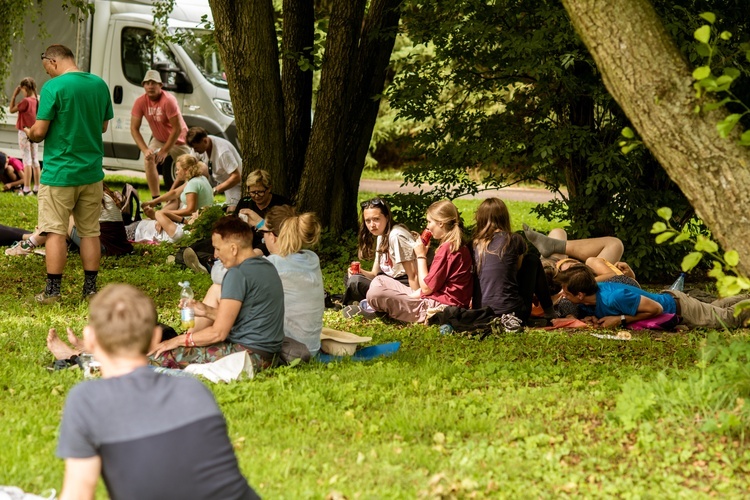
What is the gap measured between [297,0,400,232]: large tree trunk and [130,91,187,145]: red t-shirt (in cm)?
371

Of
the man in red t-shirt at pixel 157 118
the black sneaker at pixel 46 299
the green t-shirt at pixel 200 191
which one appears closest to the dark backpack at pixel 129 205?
the green t-shirt at pixel 200 191

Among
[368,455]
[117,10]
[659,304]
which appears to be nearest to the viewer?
[368,455]

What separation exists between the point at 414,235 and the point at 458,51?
3.12m

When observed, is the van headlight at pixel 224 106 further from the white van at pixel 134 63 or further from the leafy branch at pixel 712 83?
the leafy branch at pixel 712 83

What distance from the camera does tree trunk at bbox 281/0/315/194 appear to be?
11.5m

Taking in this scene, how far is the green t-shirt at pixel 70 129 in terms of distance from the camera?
8.66 m

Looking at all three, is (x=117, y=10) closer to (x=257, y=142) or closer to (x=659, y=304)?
(x=257, y=142)

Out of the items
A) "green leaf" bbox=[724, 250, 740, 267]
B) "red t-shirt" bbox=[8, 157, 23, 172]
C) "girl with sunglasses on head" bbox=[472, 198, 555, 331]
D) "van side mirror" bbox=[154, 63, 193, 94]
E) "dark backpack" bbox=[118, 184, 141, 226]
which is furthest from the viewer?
"red t-shirt" bbox=[8, 157, 23, 172]

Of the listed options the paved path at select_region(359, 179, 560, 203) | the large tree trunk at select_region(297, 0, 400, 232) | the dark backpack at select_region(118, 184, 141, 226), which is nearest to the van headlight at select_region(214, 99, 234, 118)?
the dark backpack at select_region(118, 184, 141, 226)

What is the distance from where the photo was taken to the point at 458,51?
11453 millimetres

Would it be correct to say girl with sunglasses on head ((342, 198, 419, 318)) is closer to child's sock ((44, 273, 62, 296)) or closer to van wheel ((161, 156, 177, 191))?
child's sock ((44, 273, 62, 296))

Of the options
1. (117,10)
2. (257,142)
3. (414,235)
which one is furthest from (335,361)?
(117,10)

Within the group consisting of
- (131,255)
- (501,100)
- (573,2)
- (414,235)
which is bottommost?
(131,255)

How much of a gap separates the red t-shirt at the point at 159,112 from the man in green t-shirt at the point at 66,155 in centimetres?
537
